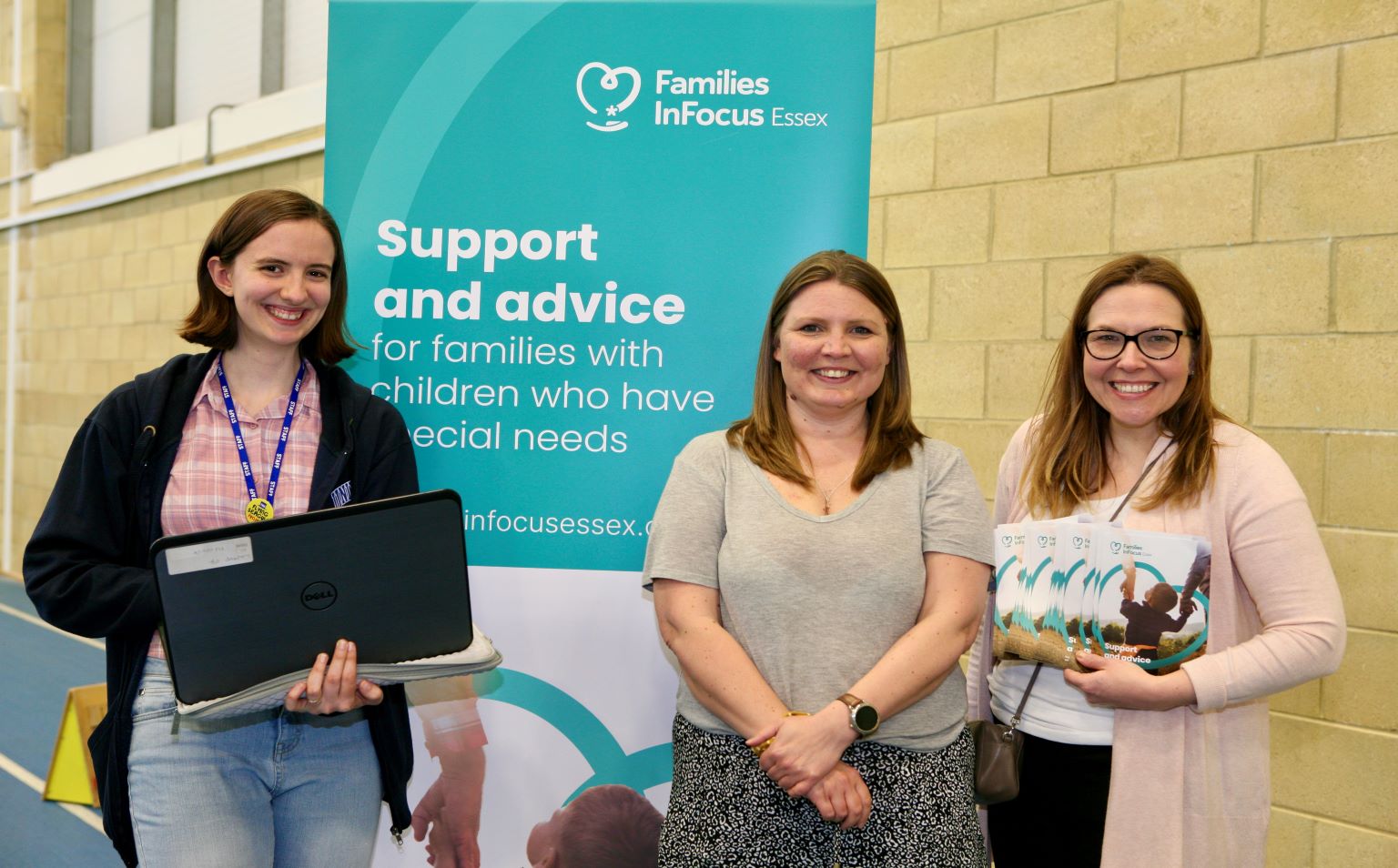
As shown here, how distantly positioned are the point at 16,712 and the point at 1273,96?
522 centimetres

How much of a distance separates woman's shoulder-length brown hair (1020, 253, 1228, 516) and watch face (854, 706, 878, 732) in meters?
0.41

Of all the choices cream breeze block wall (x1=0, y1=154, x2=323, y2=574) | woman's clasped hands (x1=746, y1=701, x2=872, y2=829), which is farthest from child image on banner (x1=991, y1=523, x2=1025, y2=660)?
cream breeze block wall (x1=0, y1=154, x2=323, y2=574)

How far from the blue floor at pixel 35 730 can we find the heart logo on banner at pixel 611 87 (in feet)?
8.81

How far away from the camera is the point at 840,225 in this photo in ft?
6.89

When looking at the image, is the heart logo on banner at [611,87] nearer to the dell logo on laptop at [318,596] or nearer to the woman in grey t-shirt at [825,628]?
the woman in grey t-shirt at [825,628]

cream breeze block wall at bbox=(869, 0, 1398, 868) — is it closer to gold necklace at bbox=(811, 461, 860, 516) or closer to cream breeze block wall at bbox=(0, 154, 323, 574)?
gold necklace at bbox=(811, 461, 860, 516)

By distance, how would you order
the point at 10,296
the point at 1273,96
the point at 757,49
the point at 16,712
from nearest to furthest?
the point at 757,49
the point at 1273,96
the point at 16,712
the point at 10,296

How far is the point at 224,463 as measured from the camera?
1513 mm

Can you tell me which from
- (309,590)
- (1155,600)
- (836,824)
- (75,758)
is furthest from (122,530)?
(75,758)

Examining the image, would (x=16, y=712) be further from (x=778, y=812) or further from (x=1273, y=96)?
(x=1273, y=96)

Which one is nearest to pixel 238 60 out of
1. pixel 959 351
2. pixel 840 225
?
pixel 959 351

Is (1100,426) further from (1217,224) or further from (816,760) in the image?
(1217,224)

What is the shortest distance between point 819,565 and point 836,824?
374mm

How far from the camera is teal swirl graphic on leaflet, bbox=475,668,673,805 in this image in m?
2.16
